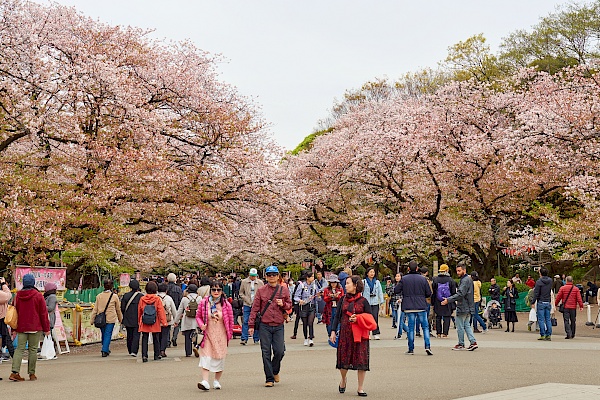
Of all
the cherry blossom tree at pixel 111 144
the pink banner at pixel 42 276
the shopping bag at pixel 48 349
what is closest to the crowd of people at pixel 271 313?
the shopping bag at pixel 48 349

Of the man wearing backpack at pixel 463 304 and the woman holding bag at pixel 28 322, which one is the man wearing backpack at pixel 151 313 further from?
the man wearing backpack at pixel 463 304

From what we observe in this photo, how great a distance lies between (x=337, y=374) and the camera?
11227mm

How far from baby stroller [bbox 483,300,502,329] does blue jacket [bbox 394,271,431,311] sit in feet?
31.9

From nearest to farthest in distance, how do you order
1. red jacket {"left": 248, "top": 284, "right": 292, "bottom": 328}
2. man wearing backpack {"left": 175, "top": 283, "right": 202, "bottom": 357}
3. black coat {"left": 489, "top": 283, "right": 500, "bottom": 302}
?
red jacket {"left": 248, "top": 284, "right": 292, "bottom": 328} < man wearing backpack {"left": 175, "top": 283, "right": 202, "bottom": 357} < black coat {"left": 489, "top": 283, "right": 500, "bottom": 302}

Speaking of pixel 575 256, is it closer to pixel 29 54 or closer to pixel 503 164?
pixel 503 164

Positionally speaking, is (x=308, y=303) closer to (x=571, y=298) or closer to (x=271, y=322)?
(x=571, y=298)

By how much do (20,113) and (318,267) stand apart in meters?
8.78

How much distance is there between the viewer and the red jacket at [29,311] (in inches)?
432

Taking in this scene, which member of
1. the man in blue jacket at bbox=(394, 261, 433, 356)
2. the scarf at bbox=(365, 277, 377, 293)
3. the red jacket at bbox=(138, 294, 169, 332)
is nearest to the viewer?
the man in blue jacket at bbox=(394, 261, 433, 356)

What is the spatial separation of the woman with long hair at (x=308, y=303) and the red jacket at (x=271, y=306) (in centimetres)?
660

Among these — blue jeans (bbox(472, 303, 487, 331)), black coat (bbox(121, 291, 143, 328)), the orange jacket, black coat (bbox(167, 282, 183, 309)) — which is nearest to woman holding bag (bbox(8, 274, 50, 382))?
black coat (bbox(121, 291, 143, 328))

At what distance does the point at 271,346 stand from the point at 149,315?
4.50 meters

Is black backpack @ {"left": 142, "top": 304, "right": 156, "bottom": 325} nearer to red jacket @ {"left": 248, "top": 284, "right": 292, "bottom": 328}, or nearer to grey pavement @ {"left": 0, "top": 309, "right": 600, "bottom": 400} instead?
grey pavement @ {"left": 0, "top": 309, "right": 600, "bottom": 400}

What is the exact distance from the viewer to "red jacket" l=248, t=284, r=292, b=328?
9.91m
